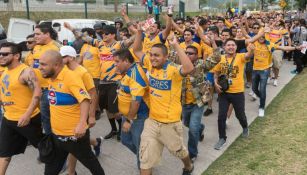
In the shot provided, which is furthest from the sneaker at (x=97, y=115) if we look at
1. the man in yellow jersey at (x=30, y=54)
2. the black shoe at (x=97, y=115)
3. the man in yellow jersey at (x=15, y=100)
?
the man in yellow jersey at (x=15, y=100)

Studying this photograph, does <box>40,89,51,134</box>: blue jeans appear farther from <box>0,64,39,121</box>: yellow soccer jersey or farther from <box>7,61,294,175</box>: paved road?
<box>7,61,294,175</box>: paved road

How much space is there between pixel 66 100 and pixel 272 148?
3.33 meters

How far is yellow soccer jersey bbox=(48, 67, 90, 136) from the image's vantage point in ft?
12.0

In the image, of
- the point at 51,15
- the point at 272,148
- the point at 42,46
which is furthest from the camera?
the point at 51,15

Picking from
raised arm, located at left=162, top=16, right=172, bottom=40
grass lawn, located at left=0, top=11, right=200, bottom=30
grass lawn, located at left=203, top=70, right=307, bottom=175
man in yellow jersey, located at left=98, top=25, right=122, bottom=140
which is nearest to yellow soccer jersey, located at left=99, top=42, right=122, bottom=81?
man in yellow jersey, located at left=98, top=25, right=122, bottom=140

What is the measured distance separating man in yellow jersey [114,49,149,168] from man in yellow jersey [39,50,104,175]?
0.59m

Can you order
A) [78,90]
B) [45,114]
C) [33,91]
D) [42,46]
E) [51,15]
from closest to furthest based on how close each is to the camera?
1. [78,90]
2. [33,91]
3. [45,114]
4. [42,46]
5. [51,15]

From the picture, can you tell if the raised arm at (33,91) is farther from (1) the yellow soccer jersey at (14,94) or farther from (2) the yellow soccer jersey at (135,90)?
(2) the yellow soccer jersey at (135,90)

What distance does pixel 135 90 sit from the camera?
407 centimetres

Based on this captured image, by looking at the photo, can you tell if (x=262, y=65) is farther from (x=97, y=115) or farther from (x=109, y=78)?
(x=97, y=115)

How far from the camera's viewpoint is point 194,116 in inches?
194

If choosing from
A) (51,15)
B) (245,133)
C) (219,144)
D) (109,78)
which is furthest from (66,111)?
(51,15)

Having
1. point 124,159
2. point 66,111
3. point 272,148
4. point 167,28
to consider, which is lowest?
point 124,159

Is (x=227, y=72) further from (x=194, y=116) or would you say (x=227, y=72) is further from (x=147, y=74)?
(x=147, y=74)
